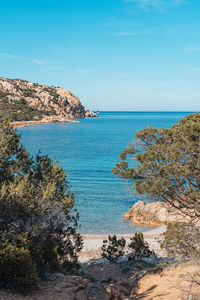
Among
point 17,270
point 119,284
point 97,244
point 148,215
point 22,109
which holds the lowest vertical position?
point 97,244

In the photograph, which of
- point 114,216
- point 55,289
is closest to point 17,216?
point 55,289

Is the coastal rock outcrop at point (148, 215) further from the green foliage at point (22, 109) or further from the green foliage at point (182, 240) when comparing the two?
the green foliage at point (22, 109)

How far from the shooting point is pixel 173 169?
Result: 990 centimetres

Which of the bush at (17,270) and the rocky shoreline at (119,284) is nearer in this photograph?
the bush at (17,270)

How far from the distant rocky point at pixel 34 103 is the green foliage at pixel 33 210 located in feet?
311

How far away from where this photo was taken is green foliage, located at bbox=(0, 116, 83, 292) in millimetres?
9172

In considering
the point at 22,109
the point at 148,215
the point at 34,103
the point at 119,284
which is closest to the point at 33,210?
the point at 119,284

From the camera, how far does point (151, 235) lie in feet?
67.5

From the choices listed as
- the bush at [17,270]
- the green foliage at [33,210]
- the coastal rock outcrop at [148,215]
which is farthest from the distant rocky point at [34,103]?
the bush at [17,270]

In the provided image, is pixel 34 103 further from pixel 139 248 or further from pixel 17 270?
pixel 17 270

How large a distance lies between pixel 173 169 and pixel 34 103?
130436mm

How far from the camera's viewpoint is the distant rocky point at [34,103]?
121 metres

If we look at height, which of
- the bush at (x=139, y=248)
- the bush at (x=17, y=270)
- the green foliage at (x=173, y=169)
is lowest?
the bush at (x=139, y=248)

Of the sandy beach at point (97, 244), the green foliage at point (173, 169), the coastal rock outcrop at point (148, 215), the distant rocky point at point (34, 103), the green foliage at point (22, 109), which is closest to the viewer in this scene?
the green foliage at point (173, 169)
